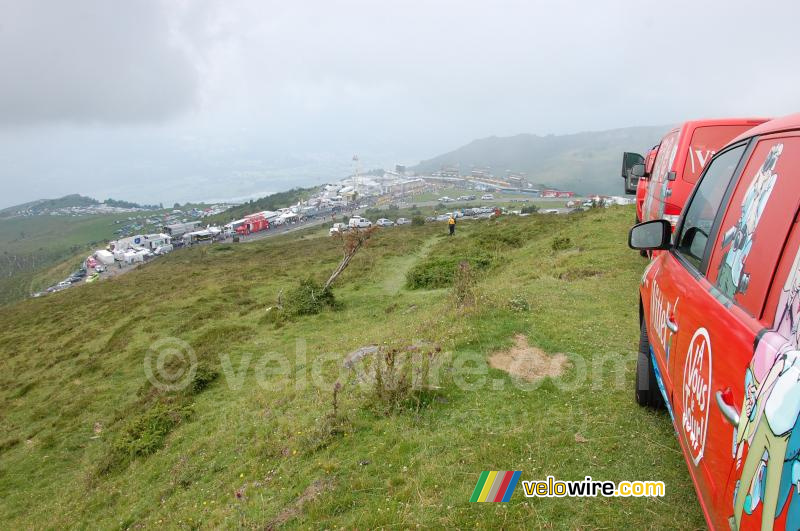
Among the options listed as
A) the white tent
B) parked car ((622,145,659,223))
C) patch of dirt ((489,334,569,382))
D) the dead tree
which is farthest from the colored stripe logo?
the white tent

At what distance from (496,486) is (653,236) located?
237 cm

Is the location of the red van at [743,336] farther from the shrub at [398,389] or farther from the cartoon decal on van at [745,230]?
the shrub at [398,389]

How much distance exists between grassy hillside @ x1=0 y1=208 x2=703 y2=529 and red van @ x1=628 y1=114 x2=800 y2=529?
54.4 inches

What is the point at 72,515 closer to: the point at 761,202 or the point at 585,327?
the point at 585,327

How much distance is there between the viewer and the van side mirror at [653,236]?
11.4 feet

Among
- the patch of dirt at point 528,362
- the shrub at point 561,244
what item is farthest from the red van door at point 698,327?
the shrub at point 561,244

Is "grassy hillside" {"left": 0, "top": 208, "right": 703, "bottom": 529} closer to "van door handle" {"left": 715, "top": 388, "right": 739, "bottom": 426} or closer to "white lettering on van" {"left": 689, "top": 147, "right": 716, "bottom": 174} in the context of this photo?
"van door handle" {"left": 715, "top": 388, "right": 739, "bottom": 426}

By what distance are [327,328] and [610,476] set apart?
9.40 metres

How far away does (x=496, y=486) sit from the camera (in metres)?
3.75

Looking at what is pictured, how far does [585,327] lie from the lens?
7.01 m

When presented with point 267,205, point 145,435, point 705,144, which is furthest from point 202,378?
point 267,205

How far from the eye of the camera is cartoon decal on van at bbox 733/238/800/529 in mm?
1307

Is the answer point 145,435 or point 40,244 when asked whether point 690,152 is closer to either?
point 145,435

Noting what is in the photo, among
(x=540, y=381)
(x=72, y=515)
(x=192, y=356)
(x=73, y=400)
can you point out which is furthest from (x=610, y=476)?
(x=73, y=400)
